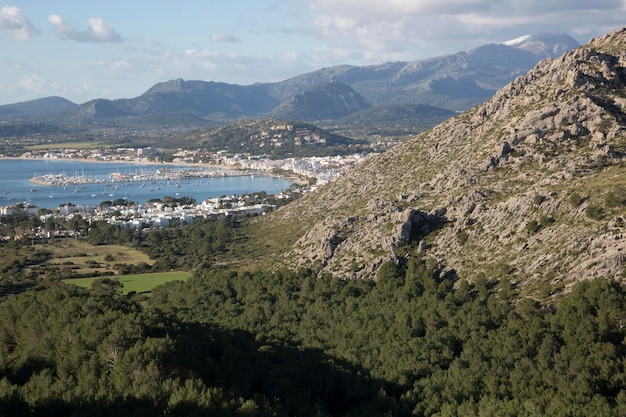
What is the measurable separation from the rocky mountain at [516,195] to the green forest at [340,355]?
10.4 feet

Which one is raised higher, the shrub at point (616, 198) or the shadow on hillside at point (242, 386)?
the shrub at point (616, 198)

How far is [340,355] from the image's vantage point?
133 ft

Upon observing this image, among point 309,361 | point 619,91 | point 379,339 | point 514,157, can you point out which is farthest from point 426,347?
point 619,91

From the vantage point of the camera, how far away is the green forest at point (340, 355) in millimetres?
28750

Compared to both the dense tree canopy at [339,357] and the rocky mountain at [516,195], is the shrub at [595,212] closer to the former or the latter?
the rocky mountain at [516,195]

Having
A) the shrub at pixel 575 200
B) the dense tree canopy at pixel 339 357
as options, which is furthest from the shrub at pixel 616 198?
the dense tree canopy at pixel 339 357

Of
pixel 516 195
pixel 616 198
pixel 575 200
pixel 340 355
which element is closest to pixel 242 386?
pixel 340 355

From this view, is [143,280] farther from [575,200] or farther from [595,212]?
[595,212]

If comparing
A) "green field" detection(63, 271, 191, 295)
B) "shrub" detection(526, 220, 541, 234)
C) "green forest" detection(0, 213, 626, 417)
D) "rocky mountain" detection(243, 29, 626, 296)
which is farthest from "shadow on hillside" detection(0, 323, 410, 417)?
"green field" detection(63, 271, 191, 295)

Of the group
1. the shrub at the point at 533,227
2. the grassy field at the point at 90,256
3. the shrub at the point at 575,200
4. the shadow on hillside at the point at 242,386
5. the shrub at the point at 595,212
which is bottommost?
the grassy field at the point at 90,256

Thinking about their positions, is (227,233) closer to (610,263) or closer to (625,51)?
(625,51)

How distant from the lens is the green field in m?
70.4

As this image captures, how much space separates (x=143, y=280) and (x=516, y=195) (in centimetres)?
4259

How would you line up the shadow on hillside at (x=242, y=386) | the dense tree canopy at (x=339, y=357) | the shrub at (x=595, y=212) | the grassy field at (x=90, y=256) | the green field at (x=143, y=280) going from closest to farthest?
the shadow on hillside at (x=242, y=386)
the dense tree canopy at (x=339, y=357)
the shrub at (x=595, y=212)
the green field at (x=143, y=280)
the grassy field at (x=90, y=256)
